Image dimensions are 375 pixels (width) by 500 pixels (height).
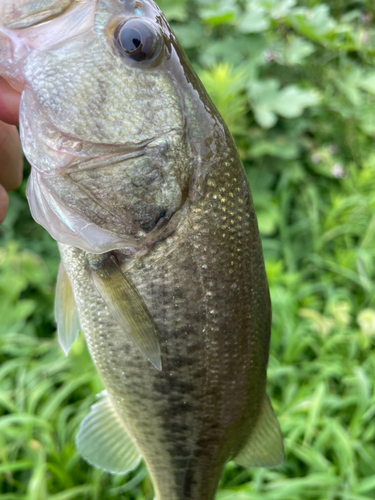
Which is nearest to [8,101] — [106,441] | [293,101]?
[106,441]

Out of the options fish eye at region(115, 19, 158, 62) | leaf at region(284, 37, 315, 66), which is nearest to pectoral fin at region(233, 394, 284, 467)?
fish eye at region(115, 19, 158, 62)

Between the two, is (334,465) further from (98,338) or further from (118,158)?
(118,158)

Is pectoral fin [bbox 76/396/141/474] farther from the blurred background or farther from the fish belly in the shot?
the blurred background

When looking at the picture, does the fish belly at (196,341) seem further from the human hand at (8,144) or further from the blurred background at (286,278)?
the blurred background at (286,278)

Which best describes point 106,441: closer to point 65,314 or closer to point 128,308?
point 65,314

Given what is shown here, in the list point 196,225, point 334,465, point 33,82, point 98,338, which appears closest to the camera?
point 33,82

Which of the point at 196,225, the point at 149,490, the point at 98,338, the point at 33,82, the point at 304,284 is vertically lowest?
the point at 304,284

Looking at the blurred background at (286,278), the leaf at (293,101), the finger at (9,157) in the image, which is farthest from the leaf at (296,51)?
the finger at (9,157)

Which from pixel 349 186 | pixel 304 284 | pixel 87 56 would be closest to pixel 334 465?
pixel 304 284
